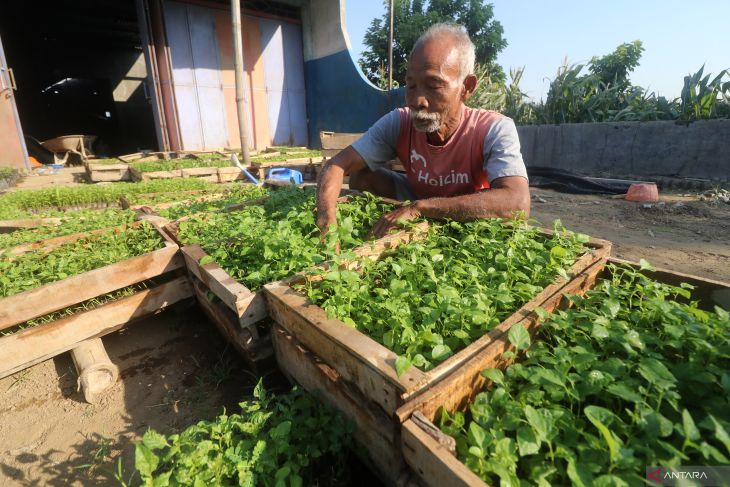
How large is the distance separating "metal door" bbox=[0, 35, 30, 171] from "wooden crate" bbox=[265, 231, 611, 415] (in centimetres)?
1076

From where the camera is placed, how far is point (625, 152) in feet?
24.9

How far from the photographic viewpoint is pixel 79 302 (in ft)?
7.54

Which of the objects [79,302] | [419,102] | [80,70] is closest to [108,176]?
[79,302]

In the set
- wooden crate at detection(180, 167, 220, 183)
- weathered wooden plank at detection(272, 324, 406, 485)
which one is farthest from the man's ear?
wooden crate at detection(180, 167, 220, 183)

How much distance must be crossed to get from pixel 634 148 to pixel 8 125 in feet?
45.0

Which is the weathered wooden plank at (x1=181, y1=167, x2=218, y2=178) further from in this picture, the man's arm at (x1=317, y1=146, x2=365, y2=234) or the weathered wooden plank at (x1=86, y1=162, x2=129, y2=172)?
the man's arm at (x1=317, y1=146, x2=365, y2=234)

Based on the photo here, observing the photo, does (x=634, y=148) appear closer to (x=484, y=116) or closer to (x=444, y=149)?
(x=484, y=116)

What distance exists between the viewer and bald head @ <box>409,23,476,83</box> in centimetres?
246

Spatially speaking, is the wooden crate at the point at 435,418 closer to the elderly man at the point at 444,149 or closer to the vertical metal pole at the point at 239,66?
the elderly man at the point at 444,149

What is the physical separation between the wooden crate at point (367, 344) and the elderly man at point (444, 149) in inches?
29.5

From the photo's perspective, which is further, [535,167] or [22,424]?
[535,167]

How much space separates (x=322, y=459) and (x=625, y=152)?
8.69 metres

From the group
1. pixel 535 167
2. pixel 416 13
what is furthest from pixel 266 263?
pixel 416 13

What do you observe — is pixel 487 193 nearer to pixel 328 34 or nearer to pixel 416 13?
pixel 328 34
